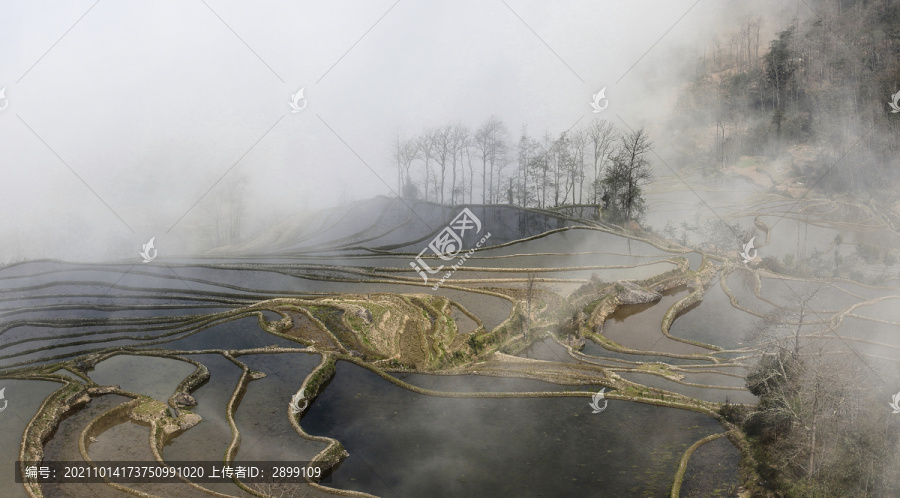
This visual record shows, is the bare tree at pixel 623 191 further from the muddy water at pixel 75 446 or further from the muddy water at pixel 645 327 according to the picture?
the muddy water at pixel 75 446

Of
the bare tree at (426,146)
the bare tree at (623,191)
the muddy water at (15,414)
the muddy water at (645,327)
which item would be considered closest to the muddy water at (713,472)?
the muddy water at (645,327)

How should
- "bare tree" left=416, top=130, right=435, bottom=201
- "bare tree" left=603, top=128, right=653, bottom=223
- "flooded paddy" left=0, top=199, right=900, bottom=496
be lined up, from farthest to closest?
"bare tree" left=416, top=130, right=435, bottom=201, "bare tree" left=603, top=128, right=653, bottom=223, "flooded paddy" left=0, top=199, right=900, bottom=496

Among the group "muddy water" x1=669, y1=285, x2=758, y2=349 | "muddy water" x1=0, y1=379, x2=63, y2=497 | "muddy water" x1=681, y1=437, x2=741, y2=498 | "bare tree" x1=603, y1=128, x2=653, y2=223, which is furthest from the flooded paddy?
"bare tree" x1=603, y1=128, x2=653, y2=223

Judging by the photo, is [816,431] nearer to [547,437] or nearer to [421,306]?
[547,437]

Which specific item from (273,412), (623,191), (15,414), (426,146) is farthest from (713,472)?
(426,146)

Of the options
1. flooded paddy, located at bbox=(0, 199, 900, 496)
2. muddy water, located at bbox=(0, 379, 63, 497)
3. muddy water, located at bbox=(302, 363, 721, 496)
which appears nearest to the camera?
muddy water, located at bbox=(0, 379, 63, 497)

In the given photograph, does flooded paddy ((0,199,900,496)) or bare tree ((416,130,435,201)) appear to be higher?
bare tree ((416,130,435,201))

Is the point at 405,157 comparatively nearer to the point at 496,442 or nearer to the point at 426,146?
the point at 426,146

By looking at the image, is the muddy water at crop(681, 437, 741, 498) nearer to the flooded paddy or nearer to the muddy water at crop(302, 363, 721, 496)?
the flooded paddy
